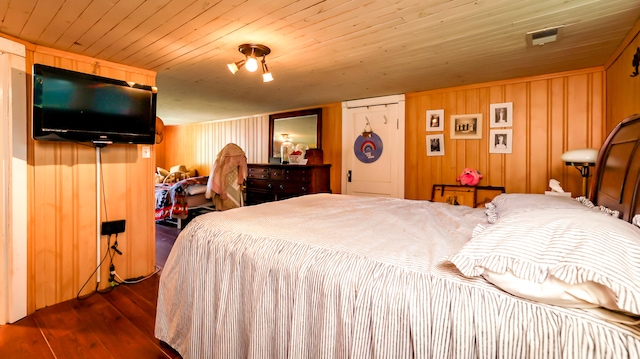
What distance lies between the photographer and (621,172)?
58.2 inches

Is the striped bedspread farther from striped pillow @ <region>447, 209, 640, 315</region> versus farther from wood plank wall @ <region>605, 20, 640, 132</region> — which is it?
wood plank wall @ <region>605, 20, 640, 132</region>

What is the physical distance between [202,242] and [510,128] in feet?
11.1

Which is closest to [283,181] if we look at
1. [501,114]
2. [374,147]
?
[374,147]

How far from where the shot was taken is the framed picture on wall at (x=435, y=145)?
11.8ft

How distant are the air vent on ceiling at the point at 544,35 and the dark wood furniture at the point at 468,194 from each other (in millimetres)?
1612

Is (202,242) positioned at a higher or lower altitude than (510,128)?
lower

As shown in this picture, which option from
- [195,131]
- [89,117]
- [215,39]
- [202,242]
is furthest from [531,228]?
[195,131]

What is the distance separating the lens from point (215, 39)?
85.0 inches

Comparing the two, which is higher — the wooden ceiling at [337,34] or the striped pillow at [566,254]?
the wooden ceiling at [337,34]

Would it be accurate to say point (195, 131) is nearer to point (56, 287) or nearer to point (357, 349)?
point (56, 287)

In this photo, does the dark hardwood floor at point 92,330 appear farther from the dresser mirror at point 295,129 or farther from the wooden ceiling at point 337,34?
A: the dresser mirror at point 295,129

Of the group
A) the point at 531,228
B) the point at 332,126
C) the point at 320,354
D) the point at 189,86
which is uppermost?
the point at 189,86

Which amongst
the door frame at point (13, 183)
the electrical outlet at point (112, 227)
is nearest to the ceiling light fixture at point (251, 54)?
the door frame at point (13, 183)

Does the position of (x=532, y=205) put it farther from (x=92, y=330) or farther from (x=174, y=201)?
(x=174, y=201)
